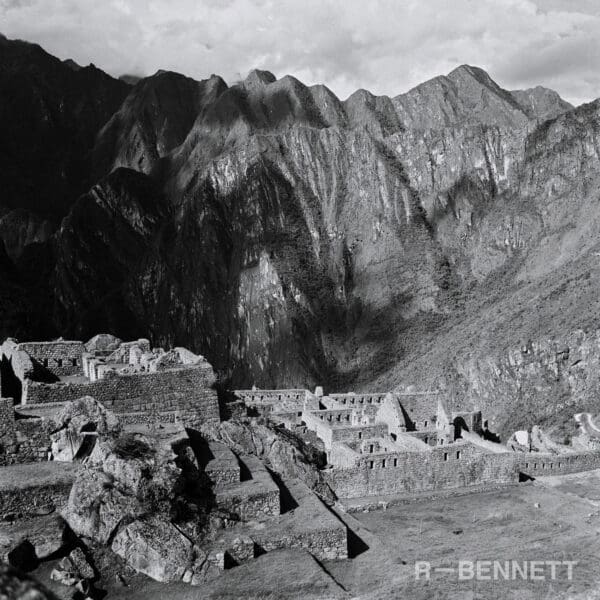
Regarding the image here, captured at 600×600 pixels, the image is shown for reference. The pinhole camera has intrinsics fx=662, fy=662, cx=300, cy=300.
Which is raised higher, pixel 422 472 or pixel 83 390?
pixel 83 390

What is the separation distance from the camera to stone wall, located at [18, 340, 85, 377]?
2894 centimetres

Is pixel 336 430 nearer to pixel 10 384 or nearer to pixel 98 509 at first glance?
pixel 10 384

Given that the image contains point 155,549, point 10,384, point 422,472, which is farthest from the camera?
point 422,472

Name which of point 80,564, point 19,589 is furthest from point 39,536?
point 19,589

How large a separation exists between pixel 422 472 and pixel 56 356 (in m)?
16.8

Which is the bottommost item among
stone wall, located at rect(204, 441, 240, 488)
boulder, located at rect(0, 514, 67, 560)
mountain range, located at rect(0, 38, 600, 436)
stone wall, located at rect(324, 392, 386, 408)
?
boulder, located at rect(0, 514, 67, 560)

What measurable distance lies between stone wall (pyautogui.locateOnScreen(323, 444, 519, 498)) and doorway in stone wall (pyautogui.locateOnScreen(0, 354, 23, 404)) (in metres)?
12.1

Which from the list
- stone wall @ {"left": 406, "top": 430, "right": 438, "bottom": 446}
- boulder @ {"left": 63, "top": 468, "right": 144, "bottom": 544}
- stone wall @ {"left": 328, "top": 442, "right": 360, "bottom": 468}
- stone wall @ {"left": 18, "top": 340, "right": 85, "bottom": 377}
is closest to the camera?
boulder @ {"left": 63, "top": 468, "right": 144, "bottom": 544}

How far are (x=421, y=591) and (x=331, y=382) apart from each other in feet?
417

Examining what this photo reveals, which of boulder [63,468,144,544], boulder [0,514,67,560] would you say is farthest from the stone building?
boulder [0,514,67,560]

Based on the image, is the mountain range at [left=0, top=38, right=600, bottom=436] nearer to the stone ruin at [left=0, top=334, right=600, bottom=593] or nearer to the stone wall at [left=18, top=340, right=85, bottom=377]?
the stone ruin at [left=0, top=334, right=600, bottom=593]

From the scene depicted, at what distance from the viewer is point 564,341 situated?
79.2 m

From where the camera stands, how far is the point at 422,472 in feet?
91.5

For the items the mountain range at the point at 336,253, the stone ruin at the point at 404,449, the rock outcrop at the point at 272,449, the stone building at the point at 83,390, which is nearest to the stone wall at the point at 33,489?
the stone building at the point at 83,390
